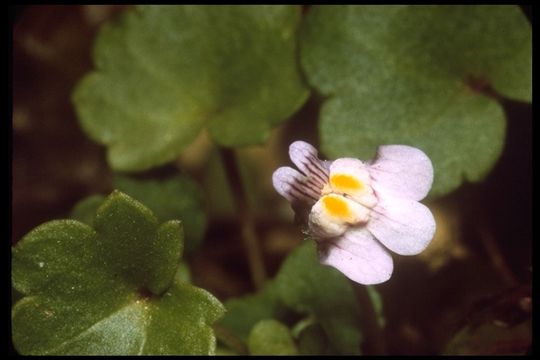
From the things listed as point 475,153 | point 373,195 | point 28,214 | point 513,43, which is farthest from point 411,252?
point 28,214

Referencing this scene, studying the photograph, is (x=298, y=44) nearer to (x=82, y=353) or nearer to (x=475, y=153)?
(x=475, y=153)

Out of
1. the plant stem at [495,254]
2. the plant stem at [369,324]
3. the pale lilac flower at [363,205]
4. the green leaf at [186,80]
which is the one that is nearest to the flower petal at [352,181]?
the pale lilac flower at [363,205]

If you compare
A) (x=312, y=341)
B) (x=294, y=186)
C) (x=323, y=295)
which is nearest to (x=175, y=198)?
(x=323, y=295)

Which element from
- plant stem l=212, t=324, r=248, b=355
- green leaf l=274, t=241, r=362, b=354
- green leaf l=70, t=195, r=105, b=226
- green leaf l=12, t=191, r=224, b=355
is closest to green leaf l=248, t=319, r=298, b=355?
plant stem l=212, t=324, r=248, b=355

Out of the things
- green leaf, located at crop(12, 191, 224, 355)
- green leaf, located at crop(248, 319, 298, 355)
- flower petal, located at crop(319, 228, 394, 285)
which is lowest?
green leaf, located at crop(248, 319, 298, 355)

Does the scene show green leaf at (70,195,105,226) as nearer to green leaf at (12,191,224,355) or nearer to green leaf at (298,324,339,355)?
green leaf at (12,191,224,355)

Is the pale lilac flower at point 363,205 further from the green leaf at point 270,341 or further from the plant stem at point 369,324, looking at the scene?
the green leaf at point 270,341

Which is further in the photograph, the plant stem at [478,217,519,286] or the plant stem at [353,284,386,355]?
the plant stem at [478,217,519,286]
